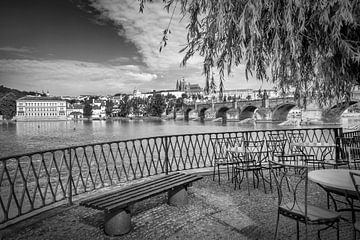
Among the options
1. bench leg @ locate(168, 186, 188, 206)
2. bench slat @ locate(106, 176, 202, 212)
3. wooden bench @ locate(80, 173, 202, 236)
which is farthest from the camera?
bench leg @ locate(168, 186, 188, 206)

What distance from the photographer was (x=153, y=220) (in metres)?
4.53

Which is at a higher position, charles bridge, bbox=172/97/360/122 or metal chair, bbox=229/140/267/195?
charles bridge, bbox=172/97/360/122

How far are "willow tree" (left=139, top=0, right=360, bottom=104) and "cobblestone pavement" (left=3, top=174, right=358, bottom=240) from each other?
2121 millimetres

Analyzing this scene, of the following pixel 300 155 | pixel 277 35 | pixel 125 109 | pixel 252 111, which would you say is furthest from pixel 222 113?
pixel 277 35

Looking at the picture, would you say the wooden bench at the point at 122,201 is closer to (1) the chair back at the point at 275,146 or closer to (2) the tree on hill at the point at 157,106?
(1) the chair back at the point at 275,146

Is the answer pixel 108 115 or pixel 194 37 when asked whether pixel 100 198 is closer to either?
pixel 194 37

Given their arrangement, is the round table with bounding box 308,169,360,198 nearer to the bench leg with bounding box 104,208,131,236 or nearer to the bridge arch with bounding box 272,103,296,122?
the bench leg with bounding box 104,208,131,236

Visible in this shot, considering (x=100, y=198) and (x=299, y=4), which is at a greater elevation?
(x=299, y=4)

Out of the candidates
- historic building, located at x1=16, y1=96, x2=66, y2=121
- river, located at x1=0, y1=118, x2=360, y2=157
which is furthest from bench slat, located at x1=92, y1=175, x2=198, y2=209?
historic building, located at x1=16, y1=96, x2=66, y2=121

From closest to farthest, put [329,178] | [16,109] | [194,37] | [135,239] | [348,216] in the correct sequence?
[329,178] < [135,239] < [194,37] < [348,216] < [16,109]

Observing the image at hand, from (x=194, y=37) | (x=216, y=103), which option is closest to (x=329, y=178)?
(x=194, y=37)

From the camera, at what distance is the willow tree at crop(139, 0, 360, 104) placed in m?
3.22

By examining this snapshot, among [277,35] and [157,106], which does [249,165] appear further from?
[157,106]

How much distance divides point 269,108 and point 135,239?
66.6m
